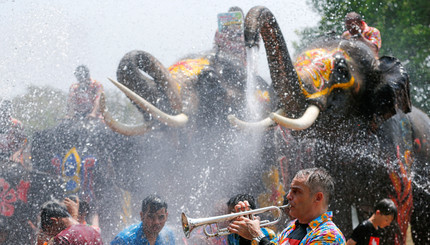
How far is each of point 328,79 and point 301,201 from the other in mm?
3528

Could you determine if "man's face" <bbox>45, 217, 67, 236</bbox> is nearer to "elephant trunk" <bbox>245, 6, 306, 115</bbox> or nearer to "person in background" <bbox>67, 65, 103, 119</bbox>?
"elephant trunk" <bbox>245, 6, 306, 115</bbox>

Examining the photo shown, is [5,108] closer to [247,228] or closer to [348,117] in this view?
[348,117]

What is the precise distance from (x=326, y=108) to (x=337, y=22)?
7.23m

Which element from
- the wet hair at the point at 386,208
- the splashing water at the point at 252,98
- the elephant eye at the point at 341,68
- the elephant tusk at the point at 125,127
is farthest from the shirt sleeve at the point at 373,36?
the elephant tusk at the point at 125,127

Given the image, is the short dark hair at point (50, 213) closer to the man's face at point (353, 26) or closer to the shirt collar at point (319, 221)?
the shirt collar at point (319, 221)

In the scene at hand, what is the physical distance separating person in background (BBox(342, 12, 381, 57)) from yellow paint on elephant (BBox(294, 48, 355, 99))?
38 centimetres

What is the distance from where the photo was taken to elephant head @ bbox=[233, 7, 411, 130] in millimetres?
5621

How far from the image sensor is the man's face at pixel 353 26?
21.2ft

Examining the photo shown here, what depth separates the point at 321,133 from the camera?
5.95m

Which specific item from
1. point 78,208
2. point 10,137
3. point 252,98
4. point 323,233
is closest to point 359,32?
point 252,98

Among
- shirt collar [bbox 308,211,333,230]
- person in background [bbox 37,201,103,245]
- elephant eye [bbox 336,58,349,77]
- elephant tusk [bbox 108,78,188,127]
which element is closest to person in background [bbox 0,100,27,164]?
elephant tusk [bbox 108,78,188,127]

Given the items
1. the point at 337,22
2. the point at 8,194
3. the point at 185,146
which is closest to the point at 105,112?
the point at 185,146

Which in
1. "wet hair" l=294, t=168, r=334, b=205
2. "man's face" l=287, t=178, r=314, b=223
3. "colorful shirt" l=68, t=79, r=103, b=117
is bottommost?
"colorful shirt" l=68, t=79, r=103, b=117

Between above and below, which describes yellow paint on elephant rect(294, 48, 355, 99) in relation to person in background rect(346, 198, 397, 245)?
above
